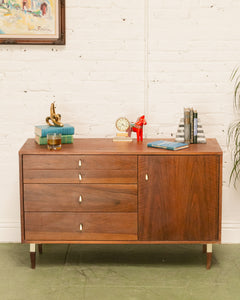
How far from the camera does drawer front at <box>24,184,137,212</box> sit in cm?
326

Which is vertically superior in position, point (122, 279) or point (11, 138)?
point (11, 138)

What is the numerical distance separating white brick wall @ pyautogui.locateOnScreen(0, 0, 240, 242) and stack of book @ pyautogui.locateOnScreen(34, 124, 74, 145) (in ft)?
1.06

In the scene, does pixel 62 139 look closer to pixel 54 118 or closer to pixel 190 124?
pixel 54 118

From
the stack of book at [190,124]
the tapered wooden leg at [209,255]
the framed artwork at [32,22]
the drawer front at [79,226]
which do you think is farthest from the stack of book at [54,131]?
the tapered wooden leg at [209,255]

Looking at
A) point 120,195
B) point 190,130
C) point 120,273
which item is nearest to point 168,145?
point 190,130

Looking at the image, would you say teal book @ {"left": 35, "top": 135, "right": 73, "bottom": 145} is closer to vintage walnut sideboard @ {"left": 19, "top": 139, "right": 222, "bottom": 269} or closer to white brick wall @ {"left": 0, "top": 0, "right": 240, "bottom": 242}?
vintage walnut sideboard @ {"left": 19, "top": 139, "right": 222, "bottom": 269}

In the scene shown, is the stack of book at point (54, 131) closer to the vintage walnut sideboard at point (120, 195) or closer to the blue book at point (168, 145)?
the vintage walnut sideboard at point (120, 195)

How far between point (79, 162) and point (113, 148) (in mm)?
243

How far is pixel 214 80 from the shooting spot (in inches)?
147

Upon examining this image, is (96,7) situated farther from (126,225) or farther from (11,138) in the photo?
(126,225)

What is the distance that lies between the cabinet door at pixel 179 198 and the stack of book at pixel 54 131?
0.55 m

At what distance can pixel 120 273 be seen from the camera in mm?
3322

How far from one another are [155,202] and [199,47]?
3.94ft

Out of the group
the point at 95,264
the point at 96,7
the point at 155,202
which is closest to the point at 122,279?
the point at 95,264
